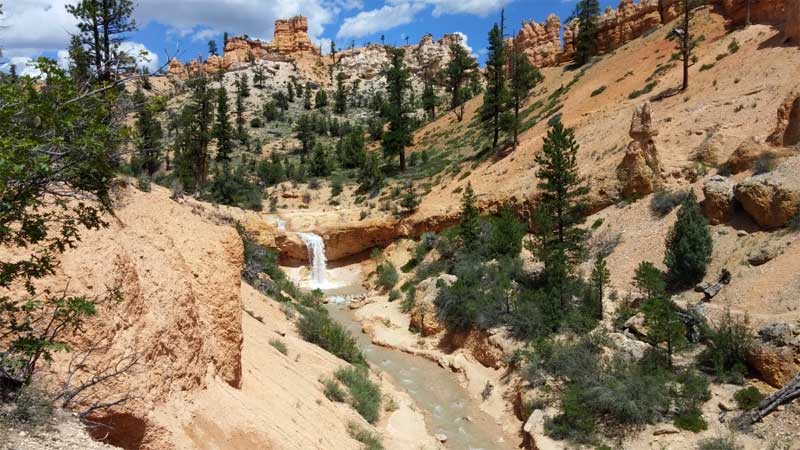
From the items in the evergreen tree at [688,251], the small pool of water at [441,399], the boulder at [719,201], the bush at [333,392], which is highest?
the boulder at [719,201]

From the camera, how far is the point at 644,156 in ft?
78.0

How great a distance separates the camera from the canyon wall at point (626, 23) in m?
35.0

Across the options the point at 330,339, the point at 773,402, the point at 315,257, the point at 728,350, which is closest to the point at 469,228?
the point at 315,257

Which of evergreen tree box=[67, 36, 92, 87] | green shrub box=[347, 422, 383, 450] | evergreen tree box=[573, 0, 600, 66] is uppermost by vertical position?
evergreen tree box=[573, 0, 600, 66]

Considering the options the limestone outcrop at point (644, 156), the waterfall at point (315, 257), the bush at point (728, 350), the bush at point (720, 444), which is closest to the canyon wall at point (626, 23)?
the limestone outcrop at point (644, 156)

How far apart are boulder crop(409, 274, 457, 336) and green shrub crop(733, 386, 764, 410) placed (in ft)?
36.6

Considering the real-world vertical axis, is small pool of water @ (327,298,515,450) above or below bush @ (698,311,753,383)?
below

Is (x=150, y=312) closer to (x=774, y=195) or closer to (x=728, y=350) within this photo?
(x=728, y=350)

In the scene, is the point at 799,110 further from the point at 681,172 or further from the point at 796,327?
the point at 796,327

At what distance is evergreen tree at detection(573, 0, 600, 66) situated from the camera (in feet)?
172

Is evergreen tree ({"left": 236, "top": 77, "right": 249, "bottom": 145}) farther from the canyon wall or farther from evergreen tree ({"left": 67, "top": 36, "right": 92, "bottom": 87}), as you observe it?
evergreen tree ({"left": 67, "top": 36, "right": 92, "bottom": 87})

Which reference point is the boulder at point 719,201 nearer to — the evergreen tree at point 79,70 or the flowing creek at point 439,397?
the flowing creek at point 439,397

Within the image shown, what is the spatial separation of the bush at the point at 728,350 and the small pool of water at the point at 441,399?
5772 millimetres

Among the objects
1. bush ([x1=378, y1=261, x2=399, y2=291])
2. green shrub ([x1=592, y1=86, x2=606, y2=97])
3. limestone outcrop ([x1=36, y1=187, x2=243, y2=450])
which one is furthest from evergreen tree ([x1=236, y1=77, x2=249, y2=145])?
limestone outcrop ([x1=36, y1=187, x2=243, y2=450])
